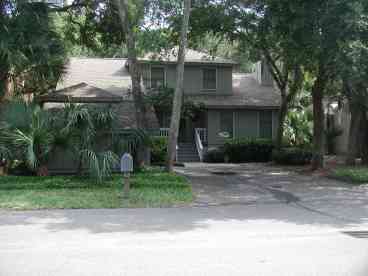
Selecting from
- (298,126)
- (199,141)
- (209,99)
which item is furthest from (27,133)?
(298,126)

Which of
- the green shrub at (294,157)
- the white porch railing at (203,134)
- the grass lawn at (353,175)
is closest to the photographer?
the grass lawn at (353,175)

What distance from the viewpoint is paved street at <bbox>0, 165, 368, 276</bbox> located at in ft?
23.7

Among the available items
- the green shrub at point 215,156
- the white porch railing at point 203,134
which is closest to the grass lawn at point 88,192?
the green shrub at point 215,156

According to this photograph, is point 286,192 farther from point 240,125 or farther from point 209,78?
point 209,78

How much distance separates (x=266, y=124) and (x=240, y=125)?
1.67m

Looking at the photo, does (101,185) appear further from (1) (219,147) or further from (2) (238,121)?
(2) (238,121)

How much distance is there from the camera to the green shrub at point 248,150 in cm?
3034

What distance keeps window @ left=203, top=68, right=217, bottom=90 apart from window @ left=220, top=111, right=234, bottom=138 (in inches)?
73.6

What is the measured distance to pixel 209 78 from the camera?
109 ft

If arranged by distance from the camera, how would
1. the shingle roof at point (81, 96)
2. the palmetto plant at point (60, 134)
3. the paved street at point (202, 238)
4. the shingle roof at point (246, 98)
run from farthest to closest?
the shingle roof at point (246, 98), the shingle roof at point (81, 96), the palmetto plant at point (60, 134), the paved street at point (202, 238)

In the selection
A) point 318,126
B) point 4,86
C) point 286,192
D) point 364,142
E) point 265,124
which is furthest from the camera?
point 265,124

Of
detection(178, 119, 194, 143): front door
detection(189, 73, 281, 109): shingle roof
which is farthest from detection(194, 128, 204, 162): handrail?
detection(189, 73, 281, 109): shingle roof

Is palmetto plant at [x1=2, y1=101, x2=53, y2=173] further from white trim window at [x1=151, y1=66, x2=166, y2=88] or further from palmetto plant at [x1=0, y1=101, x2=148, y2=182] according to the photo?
white trim window at [x1=151, y1=66, x2=166, y2=88]

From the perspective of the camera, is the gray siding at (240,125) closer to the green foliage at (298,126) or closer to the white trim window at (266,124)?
the white trim window at (266,124)
